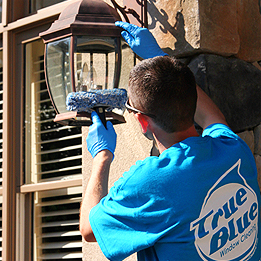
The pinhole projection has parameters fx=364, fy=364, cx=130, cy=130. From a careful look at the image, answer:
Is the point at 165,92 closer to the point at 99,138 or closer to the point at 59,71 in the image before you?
the point at 99,138

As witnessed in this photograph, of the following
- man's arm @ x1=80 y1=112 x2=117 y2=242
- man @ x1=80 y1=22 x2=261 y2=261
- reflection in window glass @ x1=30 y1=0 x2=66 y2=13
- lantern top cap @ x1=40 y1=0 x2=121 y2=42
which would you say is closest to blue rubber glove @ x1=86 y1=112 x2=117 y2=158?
man's arm @ x1=80 y1=112 x2=117 y2=242

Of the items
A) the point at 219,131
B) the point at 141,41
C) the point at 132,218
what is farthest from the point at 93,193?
the point at 141,41

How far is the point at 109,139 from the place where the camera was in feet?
4.93

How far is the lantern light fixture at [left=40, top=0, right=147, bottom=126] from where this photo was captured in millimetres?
1533

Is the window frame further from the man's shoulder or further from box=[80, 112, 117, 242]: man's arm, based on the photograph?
the man's shoulder

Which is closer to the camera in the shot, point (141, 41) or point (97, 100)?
point (97, 100)

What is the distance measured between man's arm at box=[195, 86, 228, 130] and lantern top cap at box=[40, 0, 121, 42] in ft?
1.53

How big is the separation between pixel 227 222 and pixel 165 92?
0.48 metres

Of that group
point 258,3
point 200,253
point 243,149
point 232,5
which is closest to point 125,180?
point 200,253

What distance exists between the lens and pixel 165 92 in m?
1.23

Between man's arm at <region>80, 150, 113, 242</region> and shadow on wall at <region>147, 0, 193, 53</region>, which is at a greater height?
shadow on wall at <region>147, 0, 193, 53</region>

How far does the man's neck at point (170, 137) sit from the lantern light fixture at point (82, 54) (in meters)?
0.35

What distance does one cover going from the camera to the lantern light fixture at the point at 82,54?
5.03 ft

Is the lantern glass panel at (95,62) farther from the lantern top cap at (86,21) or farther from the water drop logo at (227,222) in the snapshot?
the water drop logo at (227,222)
